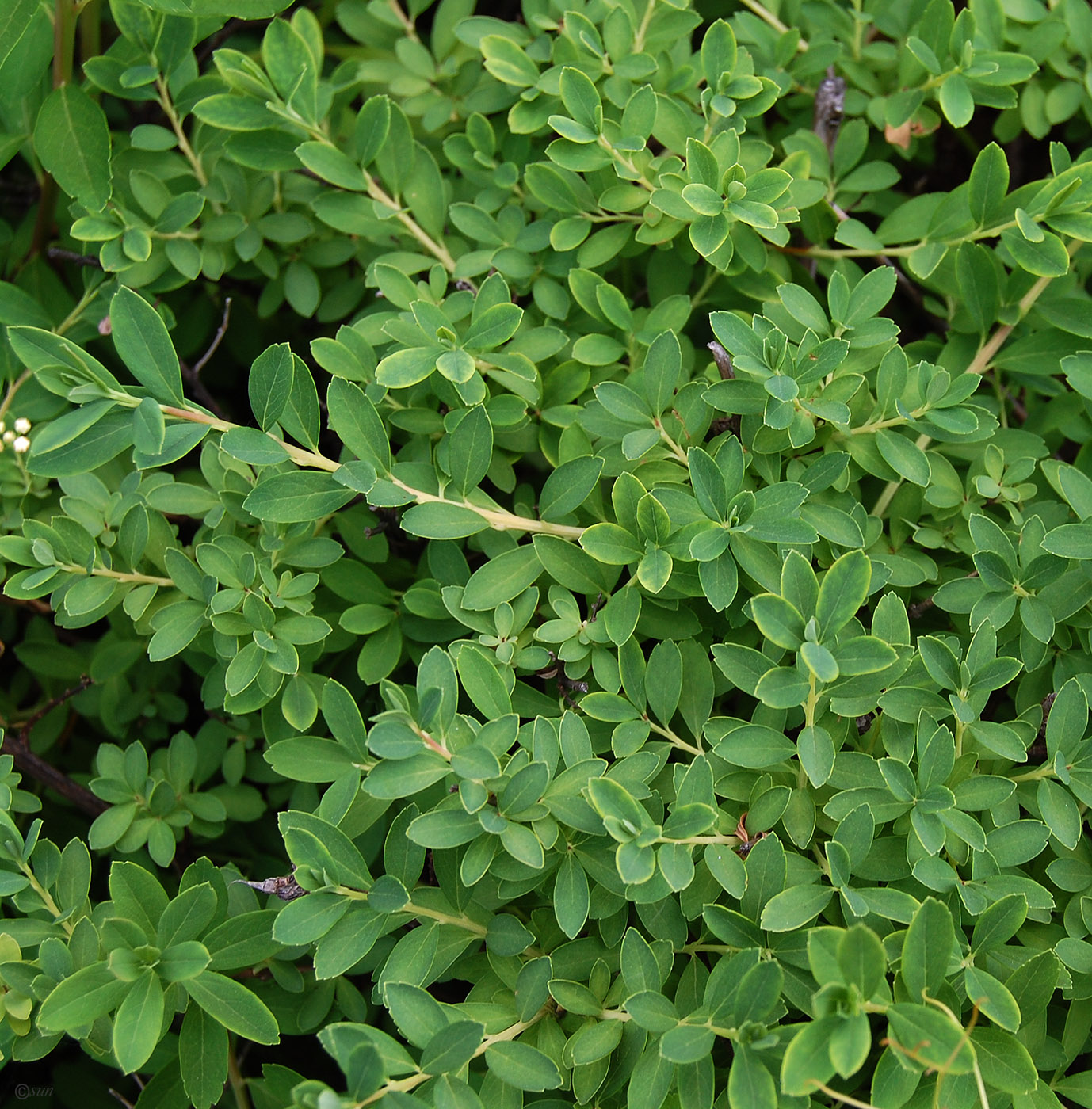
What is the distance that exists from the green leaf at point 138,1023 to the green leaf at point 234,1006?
0.05m

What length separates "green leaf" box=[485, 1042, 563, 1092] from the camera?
1.06 meters

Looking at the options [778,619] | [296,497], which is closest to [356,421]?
[296,497]

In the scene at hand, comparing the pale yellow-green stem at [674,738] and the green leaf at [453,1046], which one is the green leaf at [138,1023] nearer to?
the green leaf at [453,1046]

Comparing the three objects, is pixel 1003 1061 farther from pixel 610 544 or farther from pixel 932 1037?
pixel 610 544

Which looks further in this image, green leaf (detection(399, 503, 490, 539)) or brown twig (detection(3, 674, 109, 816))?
brown twig (detection(3, 674, 109, 816))

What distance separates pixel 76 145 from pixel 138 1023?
48.6 inches

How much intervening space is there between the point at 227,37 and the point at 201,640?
136 cm

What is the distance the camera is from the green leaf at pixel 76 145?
5.05ft

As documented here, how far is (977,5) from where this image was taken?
158 centimetres

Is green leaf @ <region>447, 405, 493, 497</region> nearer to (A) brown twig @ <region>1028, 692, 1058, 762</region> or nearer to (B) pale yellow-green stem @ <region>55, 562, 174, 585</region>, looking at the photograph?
(B) pale yellow-green stem @ <region>55, 562, 174, 585</region>

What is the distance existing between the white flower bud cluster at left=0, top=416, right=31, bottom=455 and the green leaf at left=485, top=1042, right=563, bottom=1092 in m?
1.02

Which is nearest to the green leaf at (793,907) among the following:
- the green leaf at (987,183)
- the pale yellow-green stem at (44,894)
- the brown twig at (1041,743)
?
the brown twig at (1041,743)

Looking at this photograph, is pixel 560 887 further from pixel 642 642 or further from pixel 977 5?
pixel 977 5

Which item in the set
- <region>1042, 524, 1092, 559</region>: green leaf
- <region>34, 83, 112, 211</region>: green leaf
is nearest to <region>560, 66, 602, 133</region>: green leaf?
<region>34, 83, 112, 211</region>: green leaf
